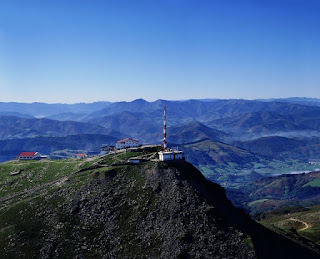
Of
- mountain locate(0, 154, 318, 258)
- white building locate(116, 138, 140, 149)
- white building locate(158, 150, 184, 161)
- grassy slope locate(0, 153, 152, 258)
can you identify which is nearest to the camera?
mountain locate(0, 154, 318, 258)

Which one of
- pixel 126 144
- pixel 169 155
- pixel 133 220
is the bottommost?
pixel 133 220

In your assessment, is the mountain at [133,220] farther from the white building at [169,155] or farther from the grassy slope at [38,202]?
the white building at [169,155]

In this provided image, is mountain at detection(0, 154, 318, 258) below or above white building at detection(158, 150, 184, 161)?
below

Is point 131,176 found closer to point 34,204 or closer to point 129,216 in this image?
point 129,216

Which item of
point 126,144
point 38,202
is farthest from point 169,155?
point 126,144

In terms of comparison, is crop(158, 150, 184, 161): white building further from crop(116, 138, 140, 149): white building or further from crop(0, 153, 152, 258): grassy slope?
crop(116, 138, 140, 149): white building

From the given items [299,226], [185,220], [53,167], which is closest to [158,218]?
[185,220]

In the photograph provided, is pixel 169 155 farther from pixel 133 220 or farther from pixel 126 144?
pixel 126 144

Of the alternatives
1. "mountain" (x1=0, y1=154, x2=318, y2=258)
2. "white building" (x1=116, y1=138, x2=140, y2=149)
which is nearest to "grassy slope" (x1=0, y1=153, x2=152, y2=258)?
"mountain" (x1=0, y1=154, x2=318, y2=258)

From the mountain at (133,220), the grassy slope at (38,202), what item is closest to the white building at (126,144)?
the grassy slope at (38,202)
